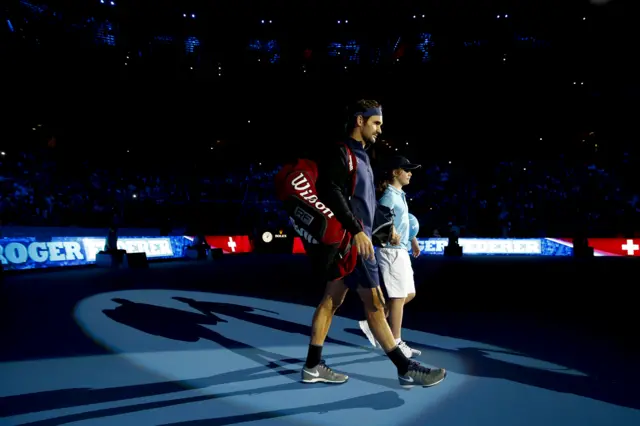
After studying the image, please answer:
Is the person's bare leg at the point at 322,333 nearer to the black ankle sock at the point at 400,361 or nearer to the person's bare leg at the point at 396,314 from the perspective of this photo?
the black ankle sock at the point at 400,361

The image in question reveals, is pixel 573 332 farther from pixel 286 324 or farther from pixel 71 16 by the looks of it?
pixel 71 16

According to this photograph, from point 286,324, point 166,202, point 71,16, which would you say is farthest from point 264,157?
point 286,324

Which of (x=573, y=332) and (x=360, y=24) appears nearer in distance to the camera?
(x=573, y=332)

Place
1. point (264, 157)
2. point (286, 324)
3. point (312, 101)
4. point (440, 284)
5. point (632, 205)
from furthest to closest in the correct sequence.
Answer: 1. point (264, 157)
2. point (312, 101)
3. point (632, 205)
4. point (440, 284)
5. point (286, 324)

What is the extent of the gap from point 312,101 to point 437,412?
102 feet

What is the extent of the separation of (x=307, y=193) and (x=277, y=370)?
62.1 inches

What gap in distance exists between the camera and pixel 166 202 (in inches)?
1225

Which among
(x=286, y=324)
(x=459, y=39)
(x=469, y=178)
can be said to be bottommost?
(x=286, y=324)

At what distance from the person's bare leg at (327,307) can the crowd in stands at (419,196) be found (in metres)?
21.2

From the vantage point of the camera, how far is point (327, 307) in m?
4.05

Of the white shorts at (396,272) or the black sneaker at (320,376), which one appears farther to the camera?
the white shorts at (396,272)

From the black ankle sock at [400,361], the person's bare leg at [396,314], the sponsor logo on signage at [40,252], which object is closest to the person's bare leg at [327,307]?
the black ankle sock at [400,361]

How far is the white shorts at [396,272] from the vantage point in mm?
5012

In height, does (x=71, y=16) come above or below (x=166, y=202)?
above
